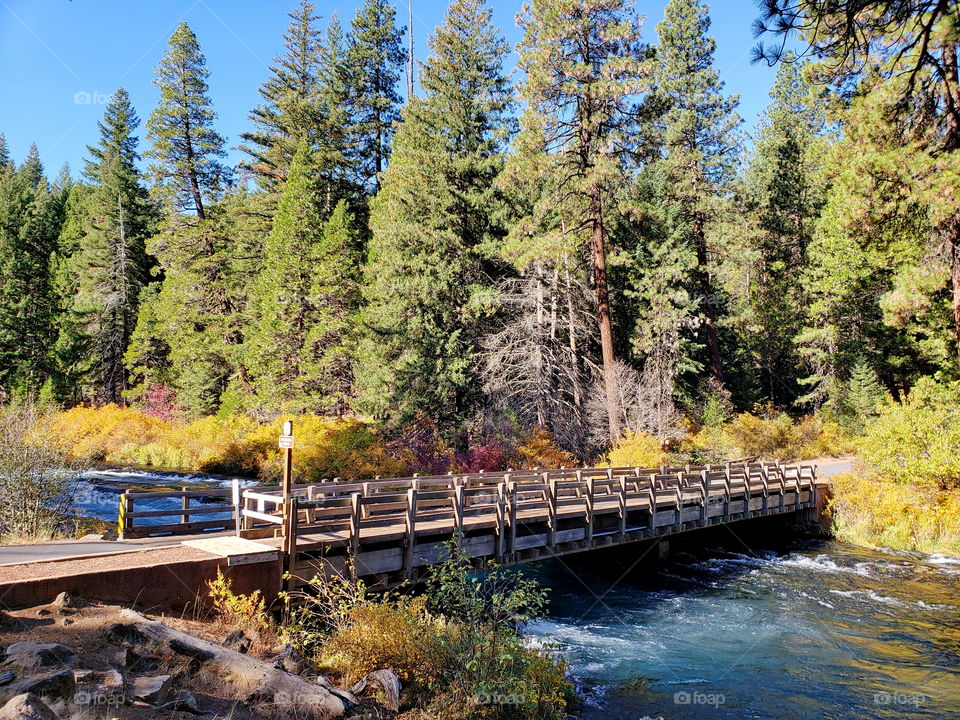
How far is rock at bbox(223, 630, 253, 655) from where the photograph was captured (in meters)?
7.32

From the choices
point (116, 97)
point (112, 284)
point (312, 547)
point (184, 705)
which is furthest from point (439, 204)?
point (116, 97)

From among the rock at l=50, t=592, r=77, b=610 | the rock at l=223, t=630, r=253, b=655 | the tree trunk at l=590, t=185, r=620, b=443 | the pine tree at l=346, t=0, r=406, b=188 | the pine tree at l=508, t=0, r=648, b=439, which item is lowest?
the rock at l=223, t=630, r=253, b=655

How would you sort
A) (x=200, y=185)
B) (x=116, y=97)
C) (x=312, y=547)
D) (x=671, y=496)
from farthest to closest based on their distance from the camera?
1. (x=116, y=97)
2. (x=200, y=185)
3. (x=671, y=496)
4. (x=312, y=547)

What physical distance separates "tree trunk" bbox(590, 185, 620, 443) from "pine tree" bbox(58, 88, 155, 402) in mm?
35953

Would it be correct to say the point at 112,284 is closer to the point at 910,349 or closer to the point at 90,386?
the point at 90,386

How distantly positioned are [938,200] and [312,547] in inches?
699

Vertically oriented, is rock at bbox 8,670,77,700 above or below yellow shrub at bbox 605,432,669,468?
below

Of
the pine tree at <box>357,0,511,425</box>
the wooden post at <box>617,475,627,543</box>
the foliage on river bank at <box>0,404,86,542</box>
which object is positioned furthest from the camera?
the pine tree at <box>357,0,511,425</box>

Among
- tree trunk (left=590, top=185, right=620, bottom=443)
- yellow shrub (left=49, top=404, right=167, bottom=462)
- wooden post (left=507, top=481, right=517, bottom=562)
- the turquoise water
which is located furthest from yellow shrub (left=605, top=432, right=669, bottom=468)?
yellow shrub (left=49, top=404, right=167, bottom=462)

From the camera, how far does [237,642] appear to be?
24.3ft

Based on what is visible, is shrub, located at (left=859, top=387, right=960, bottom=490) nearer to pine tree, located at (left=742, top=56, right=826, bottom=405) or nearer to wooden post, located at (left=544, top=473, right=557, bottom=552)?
wooden post, located at (left=544, top=473, right=557, bottom=552)

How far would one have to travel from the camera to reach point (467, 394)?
30.1 metres

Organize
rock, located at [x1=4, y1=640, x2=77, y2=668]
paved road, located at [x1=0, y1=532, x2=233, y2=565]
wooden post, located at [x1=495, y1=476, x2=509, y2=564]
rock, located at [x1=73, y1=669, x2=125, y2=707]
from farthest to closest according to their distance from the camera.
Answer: wooden post, located at [x1=495, y1=476, x2=509, y2=564] → paved road, located at [x1=0, y1=532, x2=233, y2=565] → rock, located at [x1=4, y1=640, x2=77, y2=668] → rock, located at [x1=73, y1=669, x2=125, y2=707]

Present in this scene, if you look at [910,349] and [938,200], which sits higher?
[938,200]
